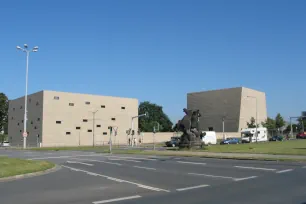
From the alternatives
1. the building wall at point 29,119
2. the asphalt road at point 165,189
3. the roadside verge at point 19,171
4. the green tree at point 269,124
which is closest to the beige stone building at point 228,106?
the green tree at point 269,124

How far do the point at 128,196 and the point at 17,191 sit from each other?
12.4ft

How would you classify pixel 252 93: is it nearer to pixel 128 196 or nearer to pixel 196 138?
pixel 196 138

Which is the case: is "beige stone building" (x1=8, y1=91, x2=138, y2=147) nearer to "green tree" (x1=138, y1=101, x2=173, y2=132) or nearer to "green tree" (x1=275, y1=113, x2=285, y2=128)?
"green tree" (x1=138, y1=101, x2=173, y2=132)

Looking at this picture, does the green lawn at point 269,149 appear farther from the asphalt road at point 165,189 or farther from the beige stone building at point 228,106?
the beige stone building at point 228,106

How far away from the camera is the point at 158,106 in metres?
134

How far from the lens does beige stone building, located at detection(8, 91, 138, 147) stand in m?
76.1

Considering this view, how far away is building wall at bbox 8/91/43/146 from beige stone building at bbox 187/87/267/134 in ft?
199

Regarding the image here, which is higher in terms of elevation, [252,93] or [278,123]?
[252,93]

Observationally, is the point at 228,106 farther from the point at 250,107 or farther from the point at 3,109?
the point at 3,109

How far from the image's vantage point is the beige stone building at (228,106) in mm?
115375

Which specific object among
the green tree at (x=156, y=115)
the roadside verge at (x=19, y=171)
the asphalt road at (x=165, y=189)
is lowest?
the asphalt road at (x=165, y=189)

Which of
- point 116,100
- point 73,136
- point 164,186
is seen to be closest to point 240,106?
point 116,100

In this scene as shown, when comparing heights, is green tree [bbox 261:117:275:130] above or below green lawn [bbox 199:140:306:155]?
above

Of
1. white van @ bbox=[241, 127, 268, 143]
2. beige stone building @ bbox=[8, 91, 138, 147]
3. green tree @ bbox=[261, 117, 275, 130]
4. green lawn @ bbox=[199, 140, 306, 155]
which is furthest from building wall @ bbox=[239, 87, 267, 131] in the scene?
green lawn @ bbox=[199, 140, 306, 155]
